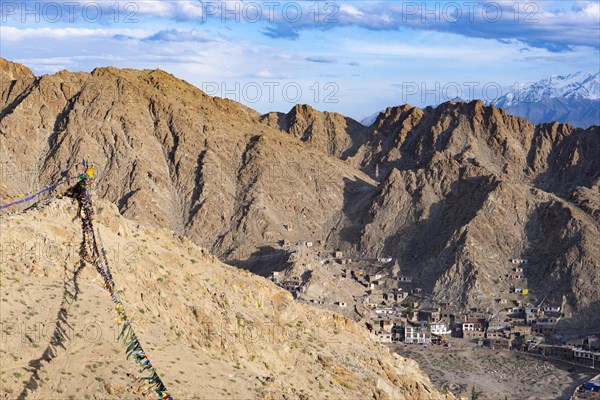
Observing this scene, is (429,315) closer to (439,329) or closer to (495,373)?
(439,329)

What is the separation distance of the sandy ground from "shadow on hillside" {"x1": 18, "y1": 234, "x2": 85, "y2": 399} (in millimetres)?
46131

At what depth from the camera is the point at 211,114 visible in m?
139

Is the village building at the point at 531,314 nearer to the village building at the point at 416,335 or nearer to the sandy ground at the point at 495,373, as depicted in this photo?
the sandy ground at the point at 495,373

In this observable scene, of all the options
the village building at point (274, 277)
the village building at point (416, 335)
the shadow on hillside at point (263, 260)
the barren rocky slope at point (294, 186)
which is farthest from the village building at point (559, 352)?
the shadow on hillside at point (263, 260)

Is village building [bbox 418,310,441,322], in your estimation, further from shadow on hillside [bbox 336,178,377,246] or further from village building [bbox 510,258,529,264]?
shadow on hillside [bbox 336,178,377,246]

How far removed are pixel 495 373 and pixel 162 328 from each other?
175 feet

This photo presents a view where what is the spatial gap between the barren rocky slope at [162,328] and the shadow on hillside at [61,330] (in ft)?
0.15

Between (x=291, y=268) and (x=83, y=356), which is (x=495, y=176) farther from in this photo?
(x=83, y=356)

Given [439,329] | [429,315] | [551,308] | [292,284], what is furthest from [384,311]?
[551,308]

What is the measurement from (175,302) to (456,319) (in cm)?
6390

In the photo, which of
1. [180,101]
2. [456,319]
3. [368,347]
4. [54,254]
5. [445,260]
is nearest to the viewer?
[54,254]

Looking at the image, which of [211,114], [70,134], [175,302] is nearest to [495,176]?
[211,114]

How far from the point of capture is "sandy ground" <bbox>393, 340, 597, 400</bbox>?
255ft

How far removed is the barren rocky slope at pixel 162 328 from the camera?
3130 centimetres
